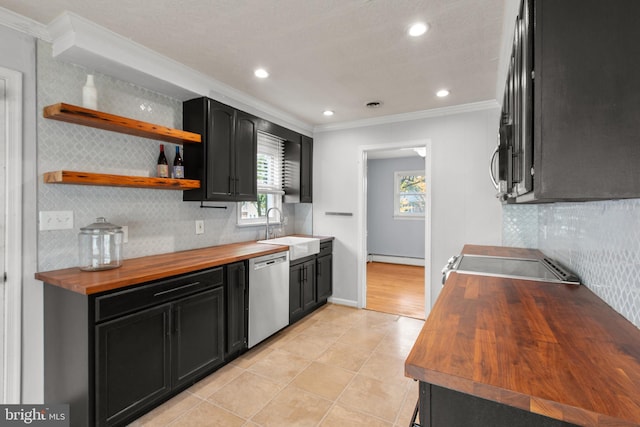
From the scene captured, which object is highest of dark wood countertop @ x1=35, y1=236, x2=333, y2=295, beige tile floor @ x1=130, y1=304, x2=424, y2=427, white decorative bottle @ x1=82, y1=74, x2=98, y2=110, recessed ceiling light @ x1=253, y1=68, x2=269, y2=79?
recessed ceiling light @ x1=253, y1=68, x2=269, y2=79

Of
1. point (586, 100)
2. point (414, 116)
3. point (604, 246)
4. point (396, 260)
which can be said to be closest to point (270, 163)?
point (414, 116)

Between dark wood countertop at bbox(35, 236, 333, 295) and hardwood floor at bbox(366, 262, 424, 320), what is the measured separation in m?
2.00

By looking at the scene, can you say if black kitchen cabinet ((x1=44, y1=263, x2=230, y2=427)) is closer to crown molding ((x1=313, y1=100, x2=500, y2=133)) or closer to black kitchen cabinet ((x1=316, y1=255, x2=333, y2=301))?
black kitchen cabinet ((x1=316, y1=255, x2=333, y2=301))

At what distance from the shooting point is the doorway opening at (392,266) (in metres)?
3.66

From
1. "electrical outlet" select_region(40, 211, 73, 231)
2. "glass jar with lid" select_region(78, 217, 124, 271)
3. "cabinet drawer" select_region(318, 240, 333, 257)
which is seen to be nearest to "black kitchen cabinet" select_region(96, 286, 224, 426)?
"glass jar with lid" select_region(78, 217, 124, 271)

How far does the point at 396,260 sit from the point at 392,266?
1.08ft

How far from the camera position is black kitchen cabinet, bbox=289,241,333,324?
3402 millimetres

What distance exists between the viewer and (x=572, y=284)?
1.60m

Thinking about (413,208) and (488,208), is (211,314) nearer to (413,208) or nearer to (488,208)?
(488,208)

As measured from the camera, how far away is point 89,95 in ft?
6.69

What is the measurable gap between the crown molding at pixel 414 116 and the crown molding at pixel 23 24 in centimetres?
295

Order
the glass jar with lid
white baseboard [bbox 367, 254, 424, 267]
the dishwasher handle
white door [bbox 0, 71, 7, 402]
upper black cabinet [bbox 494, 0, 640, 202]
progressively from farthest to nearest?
white baseboard [bbox 367, 254, 424, 267] → the dishwasher handle → the glass jar with lid → white door [bbox 0, 71, 7, 402] → upper black cabinet [bbox 494, 0, 640, 202]

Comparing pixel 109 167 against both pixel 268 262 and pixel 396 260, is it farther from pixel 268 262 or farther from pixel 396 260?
pixel 396 260

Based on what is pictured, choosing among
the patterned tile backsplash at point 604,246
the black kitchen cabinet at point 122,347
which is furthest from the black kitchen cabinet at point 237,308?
the patterned tile backsplash at point 604,246
